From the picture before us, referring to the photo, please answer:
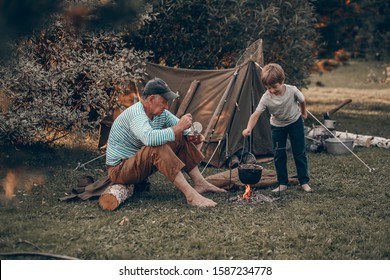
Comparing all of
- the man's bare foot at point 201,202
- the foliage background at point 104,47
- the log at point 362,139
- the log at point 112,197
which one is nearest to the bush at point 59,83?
the foliage background at point 104,47

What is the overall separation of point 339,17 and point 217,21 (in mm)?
6477

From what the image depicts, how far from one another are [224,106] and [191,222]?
310cm

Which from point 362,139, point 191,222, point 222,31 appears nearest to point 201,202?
point 191,222

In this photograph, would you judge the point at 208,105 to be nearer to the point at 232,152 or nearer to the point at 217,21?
the point at 232,152

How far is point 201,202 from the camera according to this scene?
5582 mm

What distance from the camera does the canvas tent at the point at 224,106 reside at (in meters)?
7.86

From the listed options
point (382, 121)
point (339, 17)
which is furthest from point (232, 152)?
point (339, 17)

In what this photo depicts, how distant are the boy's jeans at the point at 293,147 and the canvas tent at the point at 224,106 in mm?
1470

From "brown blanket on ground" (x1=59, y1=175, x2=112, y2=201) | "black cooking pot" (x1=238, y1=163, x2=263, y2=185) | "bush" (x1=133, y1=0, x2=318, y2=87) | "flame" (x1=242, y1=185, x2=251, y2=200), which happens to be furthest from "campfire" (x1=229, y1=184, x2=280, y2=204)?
"bush" (x1=133, y1=0, x2=318, y2=87)

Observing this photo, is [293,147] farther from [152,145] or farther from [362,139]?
[362,139]

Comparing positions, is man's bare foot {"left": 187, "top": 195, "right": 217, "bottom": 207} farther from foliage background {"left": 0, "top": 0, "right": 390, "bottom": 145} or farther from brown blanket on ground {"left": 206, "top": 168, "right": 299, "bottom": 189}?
foliage background {"left": 0, "top": 0, "right": 390, "bottom": 145}

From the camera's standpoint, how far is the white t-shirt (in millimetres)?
5984

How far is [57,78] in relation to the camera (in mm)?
7742

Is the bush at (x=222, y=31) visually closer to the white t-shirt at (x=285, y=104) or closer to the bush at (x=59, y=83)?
the bush at (x=59, y=83)
